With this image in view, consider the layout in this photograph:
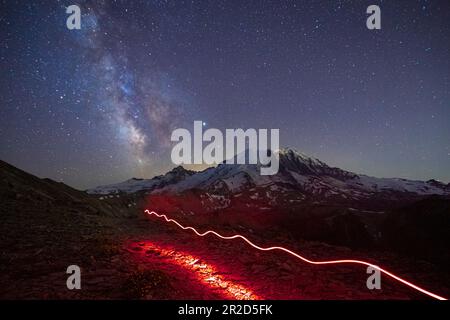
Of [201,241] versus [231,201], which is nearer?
[201,241]

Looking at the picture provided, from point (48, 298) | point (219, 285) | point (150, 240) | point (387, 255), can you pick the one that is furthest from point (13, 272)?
point (387, 255)

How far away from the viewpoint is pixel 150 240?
15.7m

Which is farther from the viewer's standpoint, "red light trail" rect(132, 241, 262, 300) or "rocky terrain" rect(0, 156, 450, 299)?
"red light trail" rect(132, 241, 262, 300)

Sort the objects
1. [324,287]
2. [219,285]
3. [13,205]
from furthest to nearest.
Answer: [13,205] < [219,285] < [324,287]

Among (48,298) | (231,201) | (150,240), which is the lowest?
(231,201)

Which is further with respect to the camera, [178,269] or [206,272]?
[178,269]

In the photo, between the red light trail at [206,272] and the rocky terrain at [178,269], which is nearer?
the rocky terrain at [178,269]
